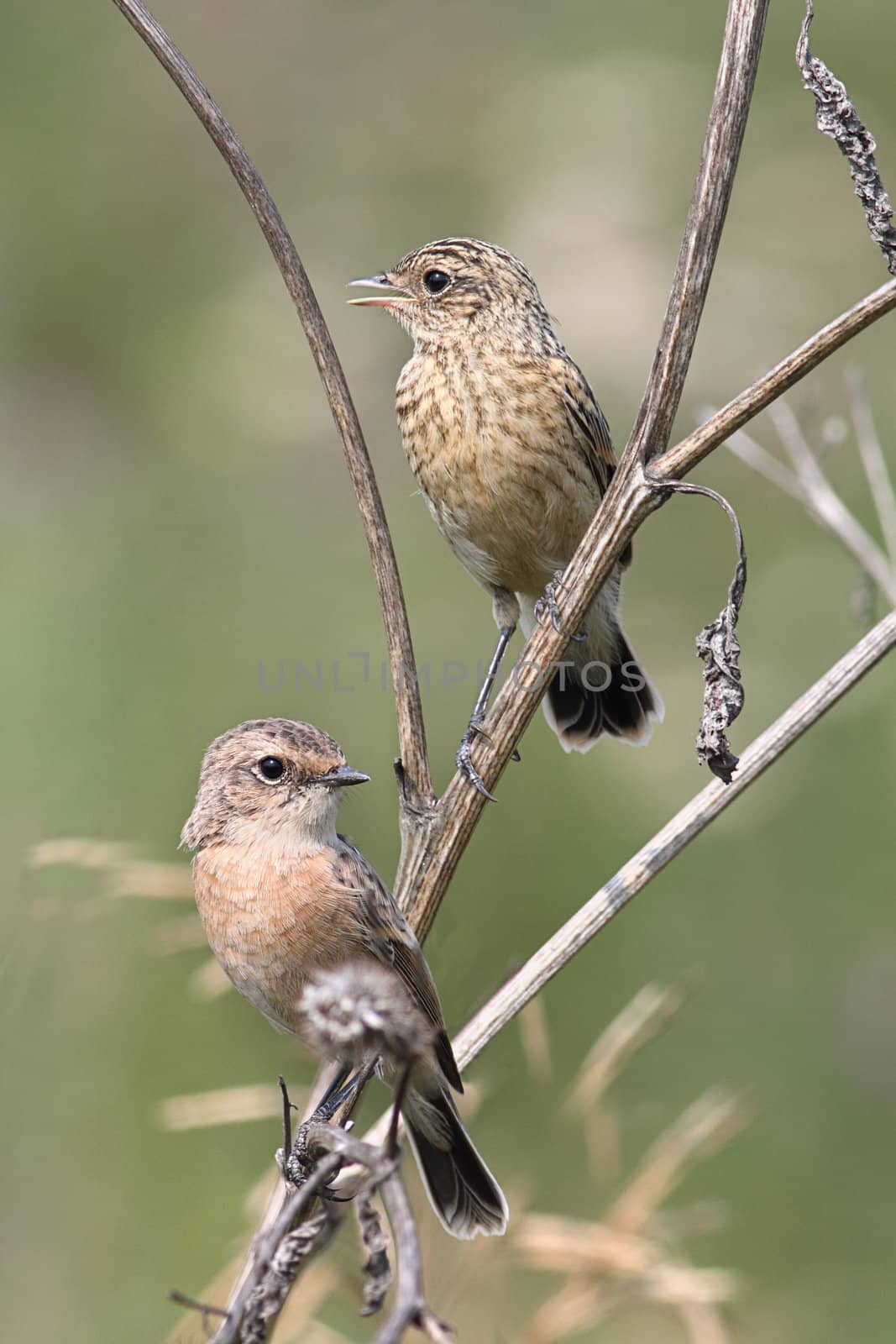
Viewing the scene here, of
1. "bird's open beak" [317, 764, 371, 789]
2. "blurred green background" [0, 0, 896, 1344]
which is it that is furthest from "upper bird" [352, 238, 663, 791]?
"blurred green background" [0, 0, 896, 1344]

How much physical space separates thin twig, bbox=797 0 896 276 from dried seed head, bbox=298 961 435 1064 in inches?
58.8

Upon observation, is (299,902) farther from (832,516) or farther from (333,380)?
(832,516)

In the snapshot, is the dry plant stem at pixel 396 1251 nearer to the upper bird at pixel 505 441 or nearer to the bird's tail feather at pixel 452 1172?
the bird's tail feather at pixel 452 1172

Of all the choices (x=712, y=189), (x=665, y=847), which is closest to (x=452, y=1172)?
(x=665, y=847)


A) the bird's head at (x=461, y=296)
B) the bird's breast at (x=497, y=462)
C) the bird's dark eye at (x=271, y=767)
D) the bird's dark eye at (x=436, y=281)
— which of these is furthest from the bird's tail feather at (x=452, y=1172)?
the bird's dark eye at (x=436, y=281)

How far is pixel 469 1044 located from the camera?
289 cm

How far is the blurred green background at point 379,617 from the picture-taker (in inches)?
196

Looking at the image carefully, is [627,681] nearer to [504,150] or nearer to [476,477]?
[476,477]

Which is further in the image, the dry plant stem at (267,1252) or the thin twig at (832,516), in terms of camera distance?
the thin twig at (832,516)

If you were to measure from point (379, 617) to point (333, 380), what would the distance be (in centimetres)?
429

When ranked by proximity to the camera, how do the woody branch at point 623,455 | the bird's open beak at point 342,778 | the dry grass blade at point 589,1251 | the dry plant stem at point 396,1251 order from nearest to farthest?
the dry plant stem at point 396,1251 → the woody branch at point 623,455 → the dry grass blade at point 589,1251 → the bird's open beak at point 342,778

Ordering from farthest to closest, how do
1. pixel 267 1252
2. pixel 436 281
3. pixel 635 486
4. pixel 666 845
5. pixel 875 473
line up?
pixel 436 281 → pixel 875 473 → pixel 666 845 → pixel 635 486 → pixel 267 1252

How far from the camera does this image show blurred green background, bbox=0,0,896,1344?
4.97 metres

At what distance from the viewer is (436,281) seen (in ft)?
17.0
